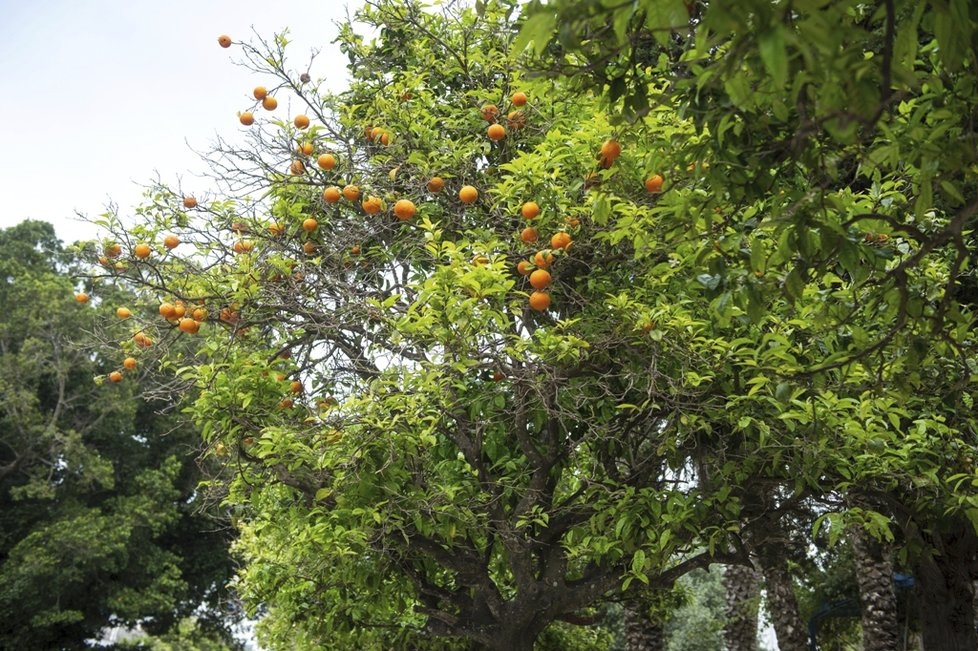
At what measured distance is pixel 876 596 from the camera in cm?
945

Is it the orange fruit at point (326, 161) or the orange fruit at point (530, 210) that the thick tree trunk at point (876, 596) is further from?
the orange fruit at point (326, 161)

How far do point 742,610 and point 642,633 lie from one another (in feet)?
4.72

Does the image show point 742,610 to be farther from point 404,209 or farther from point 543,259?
point 404,209

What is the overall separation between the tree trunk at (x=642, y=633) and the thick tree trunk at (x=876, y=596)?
2335mm

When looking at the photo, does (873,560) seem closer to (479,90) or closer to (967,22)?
(479,90)

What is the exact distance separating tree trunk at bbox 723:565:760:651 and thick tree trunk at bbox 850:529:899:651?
3.77ft

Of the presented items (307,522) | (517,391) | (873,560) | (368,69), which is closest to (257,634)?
(307,522)

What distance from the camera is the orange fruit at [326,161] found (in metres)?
5.71

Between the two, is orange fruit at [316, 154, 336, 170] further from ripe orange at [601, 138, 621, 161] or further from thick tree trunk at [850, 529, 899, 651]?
thick tree trunk at [850, 529, 899, 651]

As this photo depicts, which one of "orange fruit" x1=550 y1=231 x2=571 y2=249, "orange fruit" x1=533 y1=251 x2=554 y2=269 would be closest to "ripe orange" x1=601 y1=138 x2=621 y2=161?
"orange fruit" x1=550 y1=231 x2=571 y2=249

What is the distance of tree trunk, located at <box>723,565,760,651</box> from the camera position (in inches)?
386

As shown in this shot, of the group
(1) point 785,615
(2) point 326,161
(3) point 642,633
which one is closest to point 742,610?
(1) point 785,615

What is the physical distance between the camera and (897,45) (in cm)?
210

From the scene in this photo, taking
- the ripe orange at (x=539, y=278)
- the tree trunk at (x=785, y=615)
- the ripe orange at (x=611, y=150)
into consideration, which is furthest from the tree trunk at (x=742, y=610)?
the ripe orange at (x=611, y=150)
